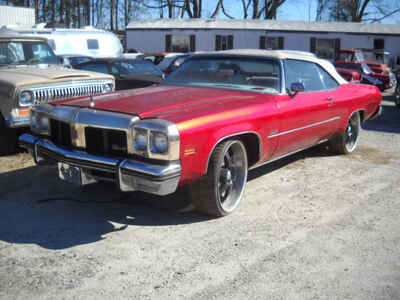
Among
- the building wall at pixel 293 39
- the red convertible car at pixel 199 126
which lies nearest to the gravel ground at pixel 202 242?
the red convertible car at pixel 199 126

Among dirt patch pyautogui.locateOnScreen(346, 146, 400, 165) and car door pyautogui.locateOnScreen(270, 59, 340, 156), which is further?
dirt patch pyautogui.locateOnScreen(346, 146, 400, 165)

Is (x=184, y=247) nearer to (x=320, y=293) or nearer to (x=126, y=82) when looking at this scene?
(x=320, y=293)

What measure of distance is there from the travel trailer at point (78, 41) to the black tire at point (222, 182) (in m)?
11.7

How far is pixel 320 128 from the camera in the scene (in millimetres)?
5480

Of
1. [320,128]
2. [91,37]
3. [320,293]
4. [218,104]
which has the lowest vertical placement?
[320,293]

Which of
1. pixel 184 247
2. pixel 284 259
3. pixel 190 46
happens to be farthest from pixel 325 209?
pixel 190 46

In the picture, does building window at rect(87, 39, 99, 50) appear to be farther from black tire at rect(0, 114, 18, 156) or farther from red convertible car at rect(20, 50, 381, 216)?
red convertible car at rect(20, 50, 381, 216)

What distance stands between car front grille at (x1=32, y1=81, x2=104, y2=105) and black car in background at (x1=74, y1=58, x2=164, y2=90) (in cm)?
253

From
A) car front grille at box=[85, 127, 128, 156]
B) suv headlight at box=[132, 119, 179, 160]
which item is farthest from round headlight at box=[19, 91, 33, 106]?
suv headlight at box=[132, 119, 179, 160]

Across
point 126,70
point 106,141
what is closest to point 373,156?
point 106,141

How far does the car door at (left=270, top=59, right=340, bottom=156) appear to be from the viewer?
4.75 m

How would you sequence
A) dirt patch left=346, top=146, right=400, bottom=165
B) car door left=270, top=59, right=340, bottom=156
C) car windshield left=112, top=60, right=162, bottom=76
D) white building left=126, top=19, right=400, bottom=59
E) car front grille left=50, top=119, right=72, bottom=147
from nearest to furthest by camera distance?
car front grille left=50, top=119, right=72, bottom=147 < car door left=270, top=59, right=340, bottom=156 < dirt patch left=346, top=146, right=400, bottom=165 < car windshield left=112, top=60, right=162, bottom=76 < white building left=126, top=19, right=400, bottom=59

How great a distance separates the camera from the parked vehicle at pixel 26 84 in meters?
5.79

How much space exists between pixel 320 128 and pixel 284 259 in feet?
8.25
